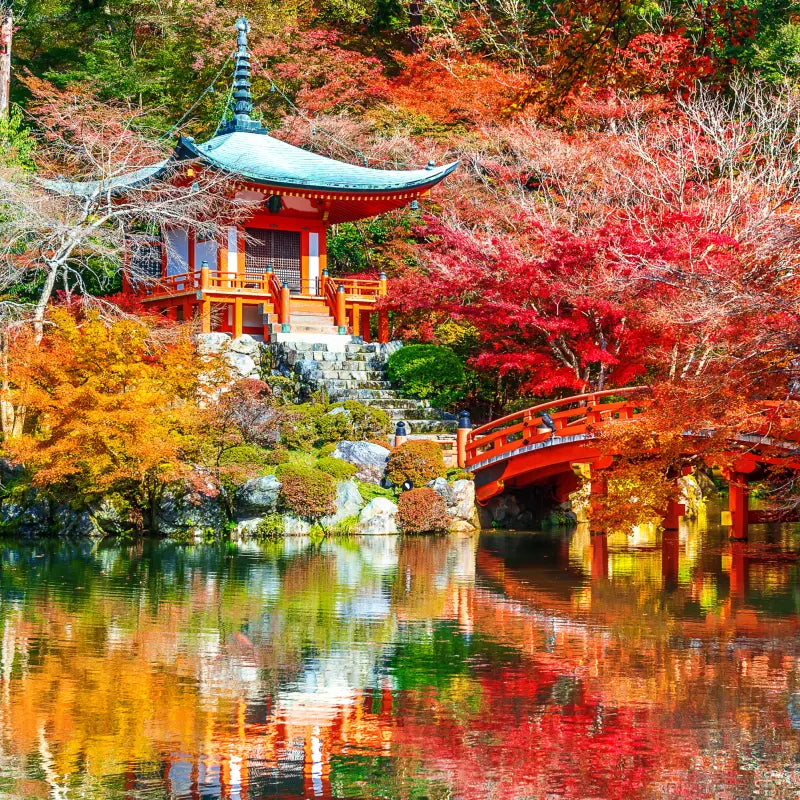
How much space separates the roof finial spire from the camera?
25.4 metres

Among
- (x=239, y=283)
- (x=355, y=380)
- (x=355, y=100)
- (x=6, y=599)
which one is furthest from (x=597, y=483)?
(x=355, y=100)

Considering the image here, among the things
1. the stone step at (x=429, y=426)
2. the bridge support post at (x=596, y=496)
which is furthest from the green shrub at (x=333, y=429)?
the bridge support post at (x=596, y=496)

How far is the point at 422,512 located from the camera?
17.8 metres

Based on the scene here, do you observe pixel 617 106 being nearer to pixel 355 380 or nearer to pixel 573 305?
pixel 573 305

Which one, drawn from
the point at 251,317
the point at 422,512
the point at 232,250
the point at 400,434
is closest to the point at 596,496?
the point at 422,512

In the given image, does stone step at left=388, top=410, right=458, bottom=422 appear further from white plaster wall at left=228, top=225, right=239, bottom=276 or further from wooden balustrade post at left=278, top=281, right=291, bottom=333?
white plaster wall at left=228, top=225, right=239, bottom=276

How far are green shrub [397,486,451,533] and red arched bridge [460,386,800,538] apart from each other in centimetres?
97

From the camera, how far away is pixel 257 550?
52.1 ft

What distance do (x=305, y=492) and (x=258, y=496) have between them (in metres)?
0.67

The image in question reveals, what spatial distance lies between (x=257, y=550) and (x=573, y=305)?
683 centimetres

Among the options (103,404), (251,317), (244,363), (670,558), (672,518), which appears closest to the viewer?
(670,558)

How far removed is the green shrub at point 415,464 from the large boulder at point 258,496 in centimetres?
192

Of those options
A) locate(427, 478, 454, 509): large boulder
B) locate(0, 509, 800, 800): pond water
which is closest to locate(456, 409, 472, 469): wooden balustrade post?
locate(427, 478, 454, 509): large boulder

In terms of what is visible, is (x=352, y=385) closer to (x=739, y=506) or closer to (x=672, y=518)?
(x=672, y=518)
